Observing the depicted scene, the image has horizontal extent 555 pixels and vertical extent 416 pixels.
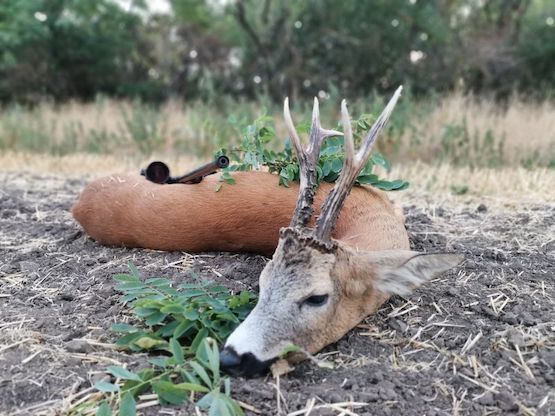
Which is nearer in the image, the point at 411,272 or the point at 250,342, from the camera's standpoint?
the point at 250,342

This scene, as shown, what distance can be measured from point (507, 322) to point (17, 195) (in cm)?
425

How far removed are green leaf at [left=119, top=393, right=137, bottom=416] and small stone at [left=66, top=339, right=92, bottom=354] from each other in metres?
0.48

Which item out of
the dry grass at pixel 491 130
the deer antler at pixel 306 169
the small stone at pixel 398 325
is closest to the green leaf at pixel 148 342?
the deer antler at pixel 306 169

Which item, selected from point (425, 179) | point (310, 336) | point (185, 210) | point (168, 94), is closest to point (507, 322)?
point (310, 336)

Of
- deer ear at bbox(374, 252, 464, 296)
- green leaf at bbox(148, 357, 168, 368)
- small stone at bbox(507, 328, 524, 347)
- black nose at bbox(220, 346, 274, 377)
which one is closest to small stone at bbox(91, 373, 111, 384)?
green leaf at bbox(148, 357, 168, 368)

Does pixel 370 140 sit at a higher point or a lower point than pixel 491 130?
higher

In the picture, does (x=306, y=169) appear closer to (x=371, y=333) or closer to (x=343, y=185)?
(x=343, y=185)

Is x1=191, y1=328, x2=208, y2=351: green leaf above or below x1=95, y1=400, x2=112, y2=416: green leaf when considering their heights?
above

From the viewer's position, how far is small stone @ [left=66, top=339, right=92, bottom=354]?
2.51m

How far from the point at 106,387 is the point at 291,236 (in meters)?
0.88

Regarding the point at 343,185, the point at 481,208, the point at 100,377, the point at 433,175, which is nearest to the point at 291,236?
the point at 343,185

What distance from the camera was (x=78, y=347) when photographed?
2.51 meters

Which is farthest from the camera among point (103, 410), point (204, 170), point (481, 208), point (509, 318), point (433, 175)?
point (433, 175)

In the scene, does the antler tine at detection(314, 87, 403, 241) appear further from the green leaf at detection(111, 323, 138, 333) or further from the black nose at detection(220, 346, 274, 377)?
the green leaf at detection(111, 323, 138, 333)
